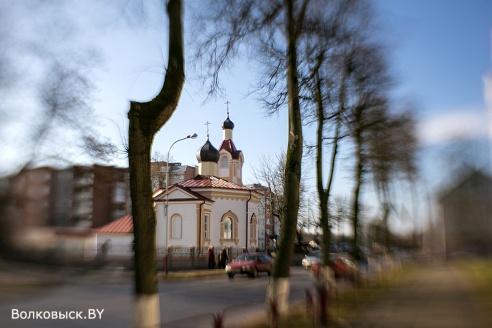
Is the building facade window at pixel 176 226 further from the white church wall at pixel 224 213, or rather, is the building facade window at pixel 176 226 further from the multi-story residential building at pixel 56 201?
the multi-story residential building at pixel 56 201

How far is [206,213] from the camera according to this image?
4441cm

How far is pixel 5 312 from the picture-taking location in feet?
31.4

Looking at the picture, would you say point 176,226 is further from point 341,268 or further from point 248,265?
point 341,268

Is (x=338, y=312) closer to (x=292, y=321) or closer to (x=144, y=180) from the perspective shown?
(x=292, y=321)

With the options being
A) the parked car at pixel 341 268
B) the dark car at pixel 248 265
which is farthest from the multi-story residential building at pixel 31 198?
the dark car at pixel 248 265

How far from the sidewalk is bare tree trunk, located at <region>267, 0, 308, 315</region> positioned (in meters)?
1.75

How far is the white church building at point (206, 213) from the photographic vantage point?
4300 cm

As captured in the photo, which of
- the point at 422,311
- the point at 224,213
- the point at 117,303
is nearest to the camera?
the point at 422,311

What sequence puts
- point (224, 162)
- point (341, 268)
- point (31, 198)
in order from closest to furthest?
point (31, 198) < point (341, 268) < point (224, 162)

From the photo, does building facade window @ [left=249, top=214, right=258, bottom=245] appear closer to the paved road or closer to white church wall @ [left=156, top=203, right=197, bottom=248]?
white church wall @ [left=156, top=203, right=197, bottom=248]

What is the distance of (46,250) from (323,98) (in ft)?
36.1

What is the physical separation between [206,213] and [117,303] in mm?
29917

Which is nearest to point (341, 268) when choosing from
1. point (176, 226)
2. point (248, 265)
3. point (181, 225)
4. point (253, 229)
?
point (248, 265)

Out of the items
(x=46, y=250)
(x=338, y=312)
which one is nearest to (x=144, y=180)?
(x=46, y=250)
